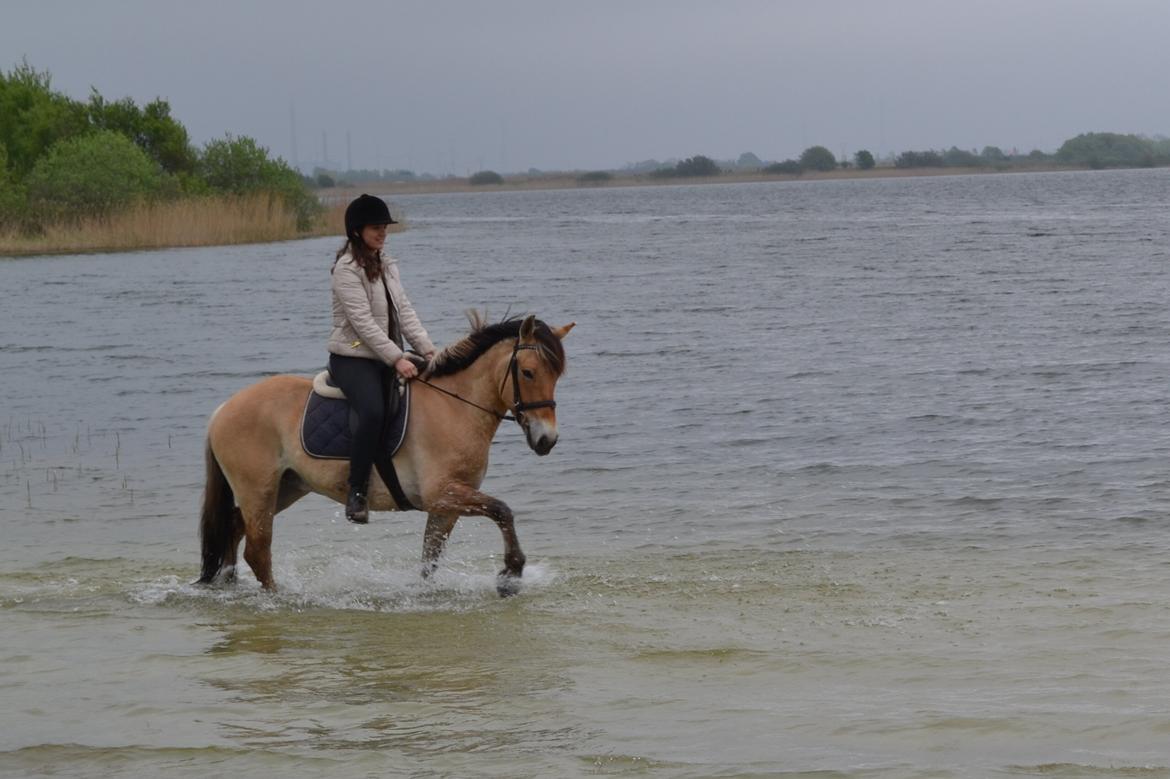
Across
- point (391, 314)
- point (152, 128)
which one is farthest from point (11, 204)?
point (391, 314)

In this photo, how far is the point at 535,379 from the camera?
30.4ft

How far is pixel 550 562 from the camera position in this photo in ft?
37.4

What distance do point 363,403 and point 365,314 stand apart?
1.81ft

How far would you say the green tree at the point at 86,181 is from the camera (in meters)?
62.9

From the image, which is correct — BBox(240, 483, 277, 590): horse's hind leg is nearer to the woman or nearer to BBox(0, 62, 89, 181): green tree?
the woman

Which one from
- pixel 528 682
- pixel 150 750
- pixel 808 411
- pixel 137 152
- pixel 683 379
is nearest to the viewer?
pixel 150 750

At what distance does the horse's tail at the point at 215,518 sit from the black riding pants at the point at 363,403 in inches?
44.1

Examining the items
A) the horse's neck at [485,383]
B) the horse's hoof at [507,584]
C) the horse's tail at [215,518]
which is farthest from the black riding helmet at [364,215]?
the horse's hoof at [507,584]

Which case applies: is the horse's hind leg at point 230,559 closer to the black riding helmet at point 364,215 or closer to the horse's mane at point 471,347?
the horse's mane at point 471,347

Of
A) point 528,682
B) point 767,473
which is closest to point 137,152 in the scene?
point 767,473

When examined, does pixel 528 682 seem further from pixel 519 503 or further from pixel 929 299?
pixel 929 299

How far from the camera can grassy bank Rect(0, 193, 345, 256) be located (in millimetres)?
61031

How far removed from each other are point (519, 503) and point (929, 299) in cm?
2465

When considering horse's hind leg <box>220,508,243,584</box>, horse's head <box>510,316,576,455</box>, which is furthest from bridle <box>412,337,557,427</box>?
horse's hind leg <box>220,508,243,584</box>
